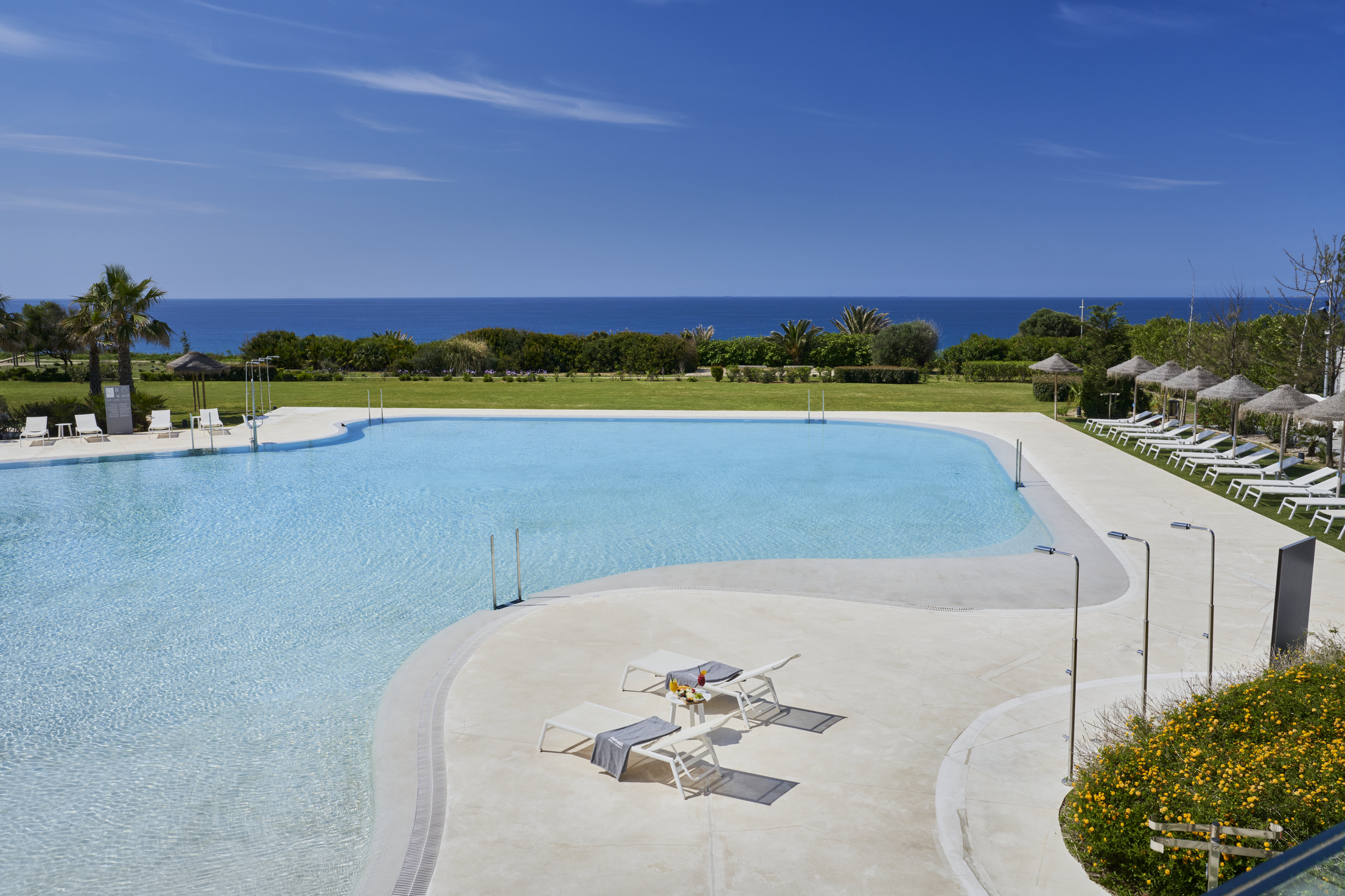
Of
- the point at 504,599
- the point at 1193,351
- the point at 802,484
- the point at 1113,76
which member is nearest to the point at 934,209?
the point at 1113,76

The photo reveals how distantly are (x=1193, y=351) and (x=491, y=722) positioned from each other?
23.5 metres

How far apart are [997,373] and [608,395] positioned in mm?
15861

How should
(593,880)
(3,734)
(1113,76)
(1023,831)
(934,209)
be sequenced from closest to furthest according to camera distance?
(593,880)
(1023,831)
(3,734)
(1113,76)
(934,209)

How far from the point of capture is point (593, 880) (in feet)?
13.2

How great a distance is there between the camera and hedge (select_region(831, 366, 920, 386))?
33.6m

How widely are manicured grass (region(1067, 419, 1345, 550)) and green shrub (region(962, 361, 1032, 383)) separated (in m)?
17.3

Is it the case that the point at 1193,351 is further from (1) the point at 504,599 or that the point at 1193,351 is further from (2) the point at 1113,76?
(2) the point at 1113,76

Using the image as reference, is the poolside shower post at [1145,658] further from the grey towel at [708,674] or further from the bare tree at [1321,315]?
the bare tree at [1321,315]

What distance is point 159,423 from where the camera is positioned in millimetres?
20156

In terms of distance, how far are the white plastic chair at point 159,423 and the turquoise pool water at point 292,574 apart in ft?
10.0

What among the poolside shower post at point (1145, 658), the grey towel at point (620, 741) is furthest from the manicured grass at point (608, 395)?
the grey towel at point (620, 741)

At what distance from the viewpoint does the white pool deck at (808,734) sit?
13.7 ft

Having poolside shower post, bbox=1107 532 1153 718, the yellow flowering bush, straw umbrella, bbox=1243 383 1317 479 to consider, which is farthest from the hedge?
the yellow flowering bush

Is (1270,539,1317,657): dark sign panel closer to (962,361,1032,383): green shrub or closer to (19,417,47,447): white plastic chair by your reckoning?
(19,417,47,447): white plastic chair
